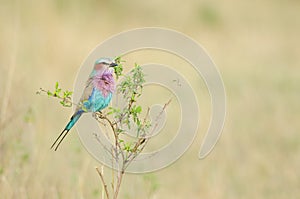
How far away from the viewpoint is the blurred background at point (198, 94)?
4.25 metres

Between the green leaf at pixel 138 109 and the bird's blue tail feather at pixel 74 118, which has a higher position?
the green leaf at pixel 138 109

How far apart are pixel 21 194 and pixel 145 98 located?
4.47 m

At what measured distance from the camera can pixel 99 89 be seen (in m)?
2.46

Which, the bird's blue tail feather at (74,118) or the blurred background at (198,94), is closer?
the bird's blue tail feather at (74,118)

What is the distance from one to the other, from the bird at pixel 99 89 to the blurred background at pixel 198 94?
1.11 metres

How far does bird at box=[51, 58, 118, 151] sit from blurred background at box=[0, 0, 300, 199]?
1.11 meters

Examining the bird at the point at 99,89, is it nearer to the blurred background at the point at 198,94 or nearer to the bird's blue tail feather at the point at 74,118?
the bird's blue tail feather at the point at 74,118

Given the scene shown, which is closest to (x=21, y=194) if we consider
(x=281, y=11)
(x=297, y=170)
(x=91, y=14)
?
(x=297, y=170)

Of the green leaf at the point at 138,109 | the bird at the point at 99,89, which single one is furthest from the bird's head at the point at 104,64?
the green leaf at the point at 138,109

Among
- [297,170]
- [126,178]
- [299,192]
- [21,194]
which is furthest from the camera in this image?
[297,170]

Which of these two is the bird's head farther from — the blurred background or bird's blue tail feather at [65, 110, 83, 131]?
the blurred background

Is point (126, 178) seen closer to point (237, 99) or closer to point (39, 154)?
point (39, 154)

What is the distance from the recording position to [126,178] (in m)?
5.11

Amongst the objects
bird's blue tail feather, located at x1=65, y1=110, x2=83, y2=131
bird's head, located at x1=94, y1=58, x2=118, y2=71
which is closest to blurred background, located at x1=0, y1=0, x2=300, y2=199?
bird's blue tail feather, located at x1=65, y1=110, x2=83, y2=131
